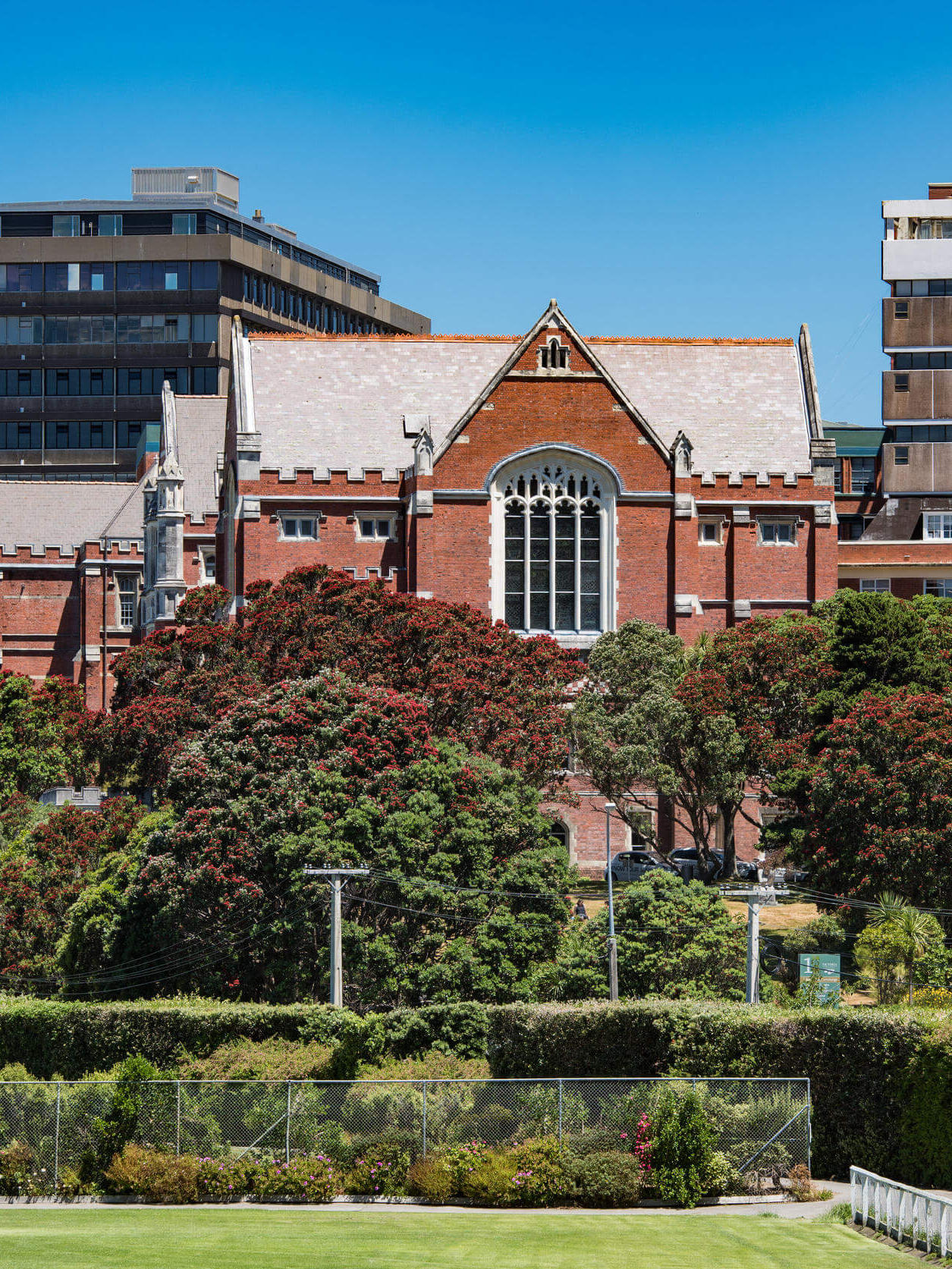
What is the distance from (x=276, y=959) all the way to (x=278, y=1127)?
1250 centimetres

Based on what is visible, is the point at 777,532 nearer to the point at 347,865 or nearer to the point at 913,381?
the point at 347,865

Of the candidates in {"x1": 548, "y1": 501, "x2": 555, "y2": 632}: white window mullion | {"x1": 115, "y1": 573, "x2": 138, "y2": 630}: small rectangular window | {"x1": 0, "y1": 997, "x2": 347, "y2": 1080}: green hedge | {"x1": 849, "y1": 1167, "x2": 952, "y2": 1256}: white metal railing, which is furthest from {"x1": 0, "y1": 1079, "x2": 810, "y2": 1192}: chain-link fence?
{"x1": 115, "y1": 573, "x2": 138, "y2": 630}: small rectangular window

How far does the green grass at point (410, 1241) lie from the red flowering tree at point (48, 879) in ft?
68.0

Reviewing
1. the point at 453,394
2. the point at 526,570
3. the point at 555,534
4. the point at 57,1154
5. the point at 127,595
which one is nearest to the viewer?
the point at 57,1154

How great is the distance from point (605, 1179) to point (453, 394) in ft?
157

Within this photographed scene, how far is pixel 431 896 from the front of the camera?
45.1 m

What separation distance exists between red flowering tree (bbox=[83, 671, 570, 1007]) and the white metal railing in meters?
14.8

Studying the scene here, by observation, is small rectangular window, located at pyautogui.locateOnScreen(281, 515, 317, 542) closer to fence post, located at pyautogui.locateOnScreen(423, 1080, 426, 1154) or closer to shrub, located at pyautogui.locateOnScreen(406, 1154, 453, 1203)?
fence post, located at pyautogui.locateOnScreen(423, 1080, 426, 1154)

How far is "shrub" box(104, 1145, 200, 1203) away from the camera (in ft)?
106

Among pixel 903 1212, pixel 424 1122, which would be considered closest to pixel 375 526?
pixel 424 1122

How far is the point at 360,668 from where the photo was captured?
55.2 meters

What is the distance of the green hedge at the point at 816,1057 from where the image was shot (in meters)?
33.1

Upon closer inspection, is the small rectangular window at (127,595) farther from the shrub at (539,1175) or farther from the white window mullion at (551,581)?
the shrub at (539,1175)

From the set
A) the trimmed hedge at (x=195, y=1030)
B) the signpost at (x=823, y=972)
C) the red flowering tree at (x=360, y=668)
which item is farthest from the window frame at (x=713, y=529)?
the trimmed hedge at (x=195, y=1030)
